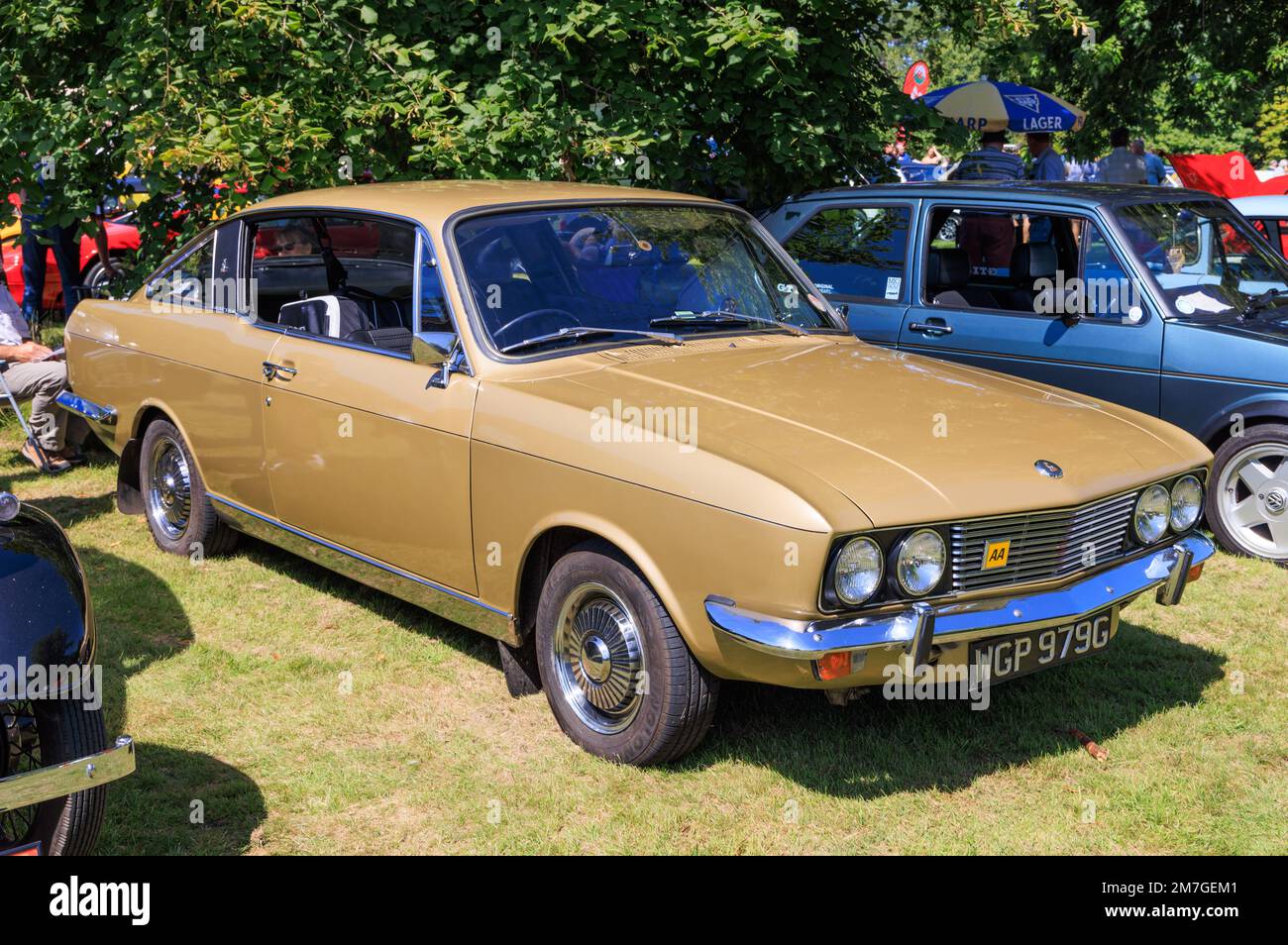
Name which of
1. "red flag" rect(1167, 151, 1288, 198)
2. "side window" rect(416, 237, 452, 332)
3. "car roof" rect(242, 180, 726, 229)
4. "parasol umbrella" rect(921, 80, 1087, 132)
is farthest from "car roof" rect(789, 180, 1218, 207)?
"red flag" rect(1167, 151, 1288, 198)

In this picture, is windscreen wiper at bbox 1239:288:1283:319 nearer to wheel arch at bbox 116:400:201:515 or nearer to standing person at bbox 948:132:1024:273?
standing person at bbox 948:132:1024:273

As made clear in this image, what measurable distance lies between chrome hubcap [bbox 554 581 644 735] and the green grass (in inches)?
7.0

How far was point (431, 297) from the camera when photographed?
4.76 metres

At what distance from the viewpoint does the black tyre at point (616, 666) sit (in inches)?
155

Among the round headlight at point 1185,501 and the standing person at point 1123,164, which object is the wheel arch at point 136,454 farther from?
the standing person at point 1123,164

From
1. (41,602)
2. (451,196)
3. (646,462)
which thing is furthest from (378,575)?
(41,602)

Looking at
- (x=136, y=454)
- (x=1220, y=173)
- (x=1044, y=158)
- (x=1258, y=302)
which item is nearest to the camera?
(x=136, y=454)

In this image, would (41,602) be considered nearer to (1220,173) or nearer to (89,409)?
(89,409)

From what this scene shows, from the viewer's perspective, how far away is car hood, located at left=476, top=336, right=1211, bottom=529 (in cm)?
370

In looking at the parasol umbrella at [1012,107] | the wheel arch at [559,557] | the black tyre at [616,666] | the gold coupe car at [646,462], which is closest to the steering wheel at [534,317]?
the gold coupe car at [646,462]

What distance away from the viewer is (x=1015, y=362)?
7.07 m

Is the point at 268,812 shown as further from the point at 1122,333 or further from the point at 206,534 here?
the point at 1122,333

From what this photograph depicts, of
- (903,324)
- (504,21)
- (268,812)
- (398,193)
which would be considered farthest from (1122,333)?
(268,812)

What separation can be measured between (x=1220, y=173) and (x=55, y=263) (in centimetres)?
1413
